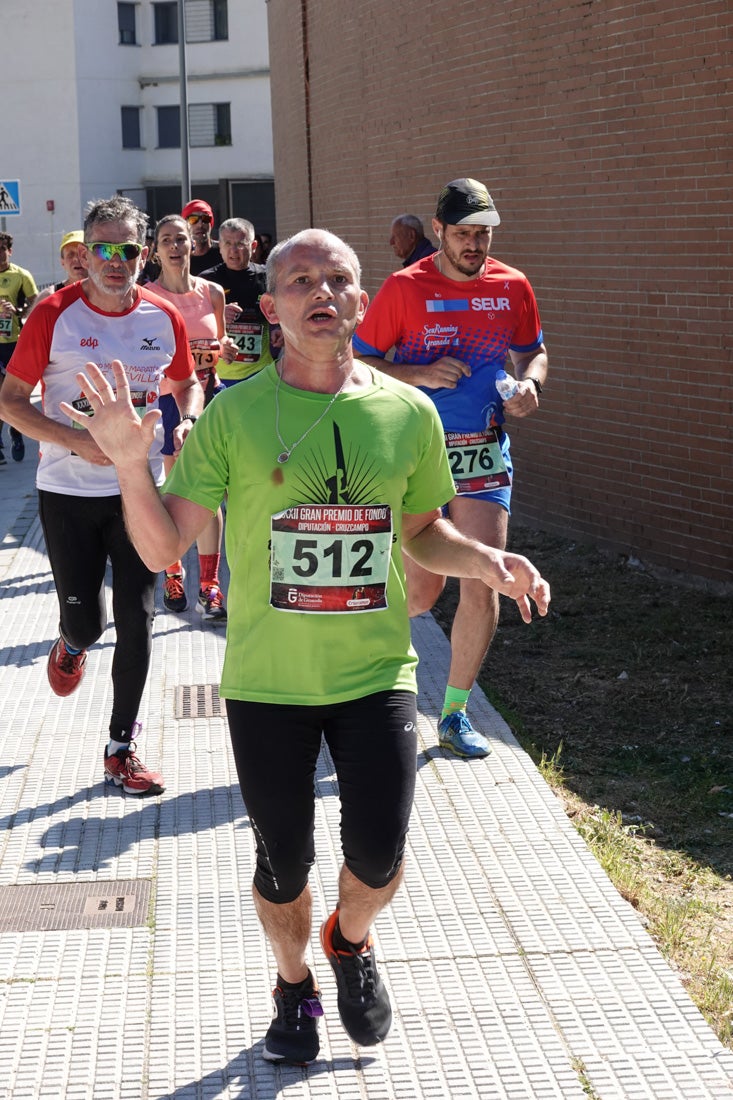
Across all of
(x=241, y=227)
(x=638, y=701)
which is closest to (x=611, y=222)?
(x=241, y=227)

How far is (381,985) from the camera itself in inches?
149

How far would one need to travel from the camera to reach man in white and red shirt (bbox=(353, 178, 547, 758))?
242 inches

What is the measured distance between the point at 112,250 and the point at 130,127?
163 ft

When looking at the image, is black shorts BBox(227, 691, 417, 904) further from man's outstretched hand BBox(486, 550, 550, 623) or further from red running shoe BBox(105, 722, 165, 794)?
red running shoe BBox(105, 722, 165, 794)

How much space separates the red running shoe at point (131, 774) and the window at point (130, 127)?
49.5m

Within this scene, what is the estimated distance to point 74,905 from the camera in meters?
4.74

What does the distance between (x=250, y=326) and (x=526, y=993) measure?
6.90 m

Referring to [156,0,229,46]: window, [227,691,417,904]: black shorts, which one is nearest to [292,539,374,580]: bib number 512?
[227,691,417,904]: black shorts

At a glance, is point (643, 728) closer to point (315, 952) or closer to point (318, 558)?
point (315, 952)

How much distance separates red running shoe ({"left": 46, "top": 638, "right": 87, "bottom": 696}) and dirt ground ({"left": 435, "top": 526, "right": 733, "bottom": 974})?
1983mm

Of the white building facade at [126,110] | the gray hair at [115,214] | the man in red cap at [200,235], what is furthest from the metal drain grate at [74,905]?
the white building facade at [126,110]

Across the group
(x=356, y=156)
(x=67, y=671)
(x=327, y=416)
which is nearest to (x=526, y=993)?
(x=327, y=416)

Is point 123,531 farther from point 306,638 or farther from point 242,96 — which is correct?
point 242,96

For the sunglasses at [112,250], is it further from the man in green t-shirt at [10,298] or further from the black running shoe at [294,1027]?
the man in green t-shirt at [10,298]
